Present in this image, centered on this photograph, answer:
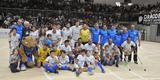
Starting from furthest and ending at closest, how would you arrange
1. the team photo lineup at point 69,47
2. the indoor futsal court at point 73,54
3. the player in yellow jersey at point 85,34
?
the player in yellow jersey at point 85,34 → the team photo lineup at point 69,47 → the indoor futsal court at point 73,54

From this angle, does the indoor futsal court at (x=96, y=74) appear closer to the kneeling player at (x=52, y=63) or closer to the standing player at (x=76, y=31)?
the kneeling player at (x=52, y=63)

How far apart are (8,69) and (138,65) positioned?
5197 mm

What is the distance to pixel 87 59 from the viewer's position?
973 centimetres

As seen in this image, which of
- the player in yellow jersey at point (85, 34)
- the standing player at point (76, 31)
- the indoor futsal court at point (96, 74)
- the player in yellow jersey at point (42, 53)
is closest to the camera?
the indoor futsal court at point (96, 74)

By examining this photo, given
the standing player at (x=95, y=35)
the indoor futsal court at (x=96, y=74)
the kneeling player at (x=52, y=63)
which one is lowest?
the indoor futsal court at (x=96, y=74)

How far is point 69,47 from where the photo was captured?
10.6 metres

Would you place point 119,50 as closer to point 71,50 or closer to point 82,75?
point 71,50

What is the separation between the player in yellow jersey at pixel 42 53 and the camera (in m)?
10.0

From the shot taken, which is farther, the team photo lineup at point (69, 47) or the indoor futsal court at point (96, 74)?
the team photo lineup at point (69, 47)

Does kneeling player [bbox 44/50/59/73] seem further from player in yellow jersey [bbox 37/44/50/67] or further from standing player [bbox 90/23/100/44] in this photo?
standing player [bbox 90/23/100/44]

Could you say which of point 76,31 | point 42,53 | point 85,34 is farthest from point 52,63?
point 76,31

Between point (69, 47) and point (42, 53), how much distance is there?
3.74 ft

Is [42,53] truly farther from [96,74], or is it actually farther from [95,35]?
[95,35]

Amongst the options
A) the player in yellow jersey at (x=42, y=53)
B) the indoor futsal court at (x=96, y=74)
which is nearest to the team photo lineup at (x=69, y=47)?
the player in yellow jersey at (x=42, y=53)
